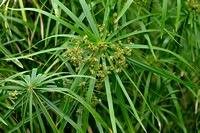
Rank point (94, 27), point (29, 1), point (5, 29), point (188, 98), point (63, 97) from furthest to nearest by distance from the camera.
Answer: point (188, 98), point (29, 1), point (5, 29), point (63, 97), point (94, 27)

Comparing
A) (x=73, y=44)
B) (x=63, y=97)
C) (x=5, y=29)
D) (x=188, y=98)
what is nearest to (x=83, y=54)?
(x=73, y=44)

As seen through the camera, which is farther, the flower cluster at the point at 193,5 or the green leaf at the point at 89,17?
the flower cluster at the point at 193,5

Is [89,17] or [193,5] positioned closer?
[89,17]

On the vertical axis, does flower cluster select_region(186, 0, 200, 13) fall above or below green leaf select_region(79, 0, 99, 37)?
below

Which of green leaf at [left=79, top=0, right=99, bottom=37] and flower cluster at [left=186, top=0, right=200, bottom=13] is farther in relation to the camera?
flower cluster at [left=186, top=0, right=200, bottom=13]

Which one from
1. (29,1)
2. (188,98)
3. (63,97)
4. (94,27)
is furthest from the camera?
(188,98)

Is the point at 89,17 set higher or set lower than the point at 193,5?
higher

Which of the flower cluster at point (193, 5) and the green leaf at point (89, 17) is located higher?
the green leaf at point (89, 17)

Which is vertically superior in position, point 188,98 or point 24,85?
point 24,85

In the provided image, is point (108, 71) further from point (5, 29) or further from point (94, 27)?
point (5, 29)

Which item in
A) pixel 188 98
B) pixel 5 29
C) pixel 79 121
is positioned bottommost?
pixel 188 98

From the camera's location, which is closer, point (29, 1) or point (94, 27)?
point (94, 27)
